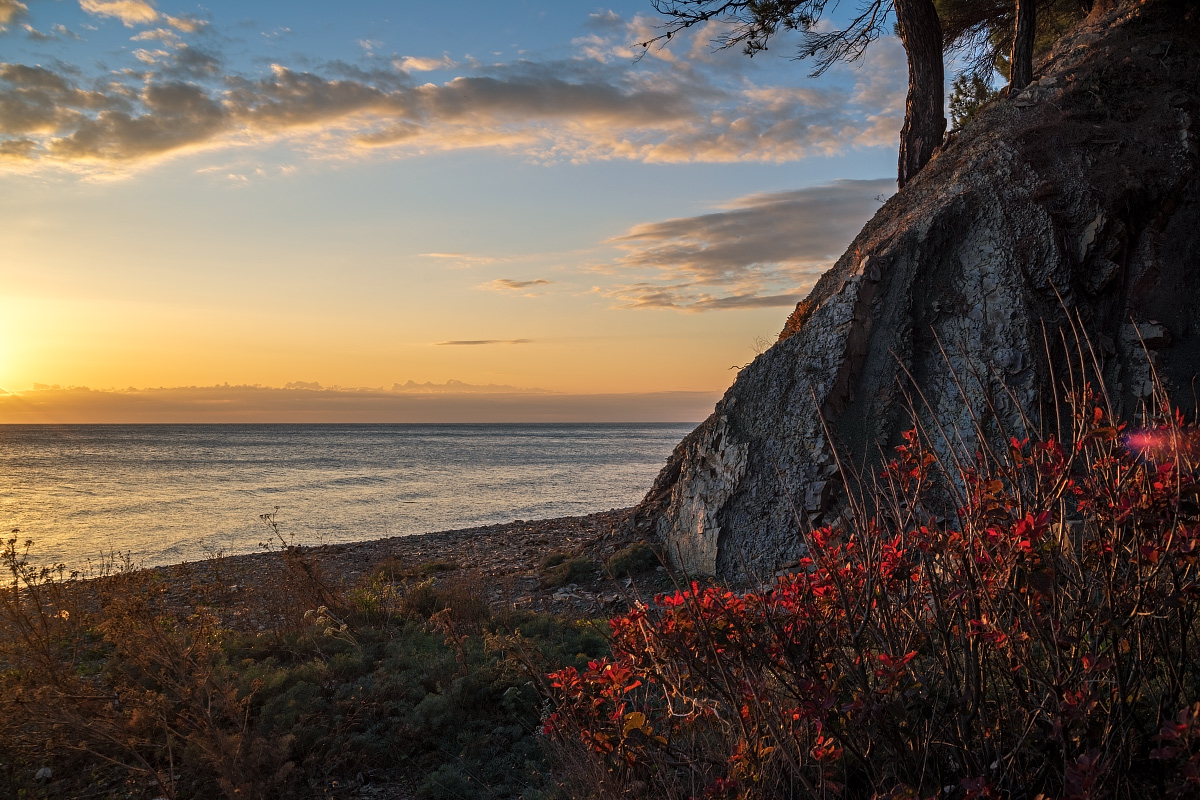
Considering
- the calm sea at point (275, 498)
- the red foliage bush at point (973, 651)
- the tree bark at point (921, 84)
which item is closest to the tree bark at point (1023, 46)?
the tree bark at point (921, 84)

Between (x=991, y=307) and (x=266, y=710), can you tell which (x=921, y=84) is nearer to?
(x=991, y=307)

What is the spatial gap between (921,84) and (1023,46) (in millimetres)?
1710

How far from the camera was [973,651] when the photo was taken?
2.73 meters

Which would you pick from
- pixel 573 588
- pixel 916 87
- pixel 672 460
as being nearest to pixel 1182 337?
pixel 916 87

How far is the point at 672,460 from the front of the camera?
13.1 metres

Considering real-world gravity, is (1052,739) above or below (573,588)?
above

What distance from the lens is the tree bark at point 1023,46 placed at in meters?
12.8

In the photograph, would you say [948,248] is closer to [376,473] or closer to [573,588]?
[573,588]

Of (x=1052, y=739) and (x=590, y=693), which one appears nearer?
(x=1052, y=739)

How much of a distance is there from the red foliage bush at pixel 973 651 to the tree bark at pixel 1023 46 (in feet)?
39.5

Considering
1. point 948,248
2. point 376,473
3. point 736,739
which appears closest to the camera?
point 736,739

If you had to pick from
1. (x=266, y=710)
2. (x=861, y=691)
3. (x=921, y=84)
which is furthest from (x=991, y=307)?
(x=266, y=710)

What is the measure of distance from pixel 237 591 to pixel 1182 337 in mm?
13396

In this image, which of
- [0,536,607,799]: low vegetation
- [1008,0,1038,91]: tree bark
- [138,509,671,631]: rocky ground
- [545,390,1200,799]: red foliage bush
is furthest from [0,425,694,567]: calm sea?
[1008,0,1038,91]: tree bark
